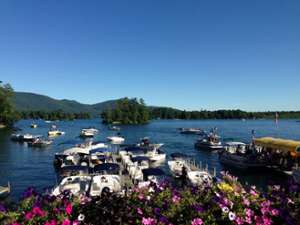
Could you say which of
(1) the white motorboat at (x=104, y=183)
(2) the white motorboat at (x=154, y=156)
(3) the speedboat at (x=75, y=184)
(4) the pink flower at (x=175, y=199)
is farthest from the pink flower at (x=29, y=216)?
(2) the white motorboat at (x=154, y=156)

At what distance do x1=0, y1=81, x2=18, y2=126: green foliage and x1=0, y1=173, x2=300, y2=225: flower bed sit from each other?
544 feet

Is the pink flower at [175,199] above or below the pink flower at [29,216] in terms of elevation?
above

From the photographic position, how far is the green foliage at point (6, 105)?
16150 cm

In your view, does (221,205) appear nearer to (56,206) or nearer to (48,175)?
(56,206)

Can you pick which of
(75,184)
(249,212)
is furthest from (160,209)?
(75,184)

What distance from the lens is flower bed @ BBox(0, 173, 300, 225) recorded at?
22.1 feet

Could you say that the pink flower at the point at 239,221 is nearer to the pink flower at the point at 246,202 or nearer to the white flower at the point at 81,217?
the pink flower at the point at 246,202

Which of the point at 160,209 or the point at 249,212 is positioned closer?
the point at 249,212

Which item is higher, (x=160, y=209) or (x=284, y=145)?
(x=160, y=209)

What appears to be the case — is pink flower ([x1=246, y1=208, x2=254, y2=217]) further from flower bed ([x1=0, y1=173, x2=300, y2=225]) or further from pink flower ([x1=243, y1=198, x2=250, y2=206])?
pink flower ([x1=243, y1=198, x2=250, y2=206])

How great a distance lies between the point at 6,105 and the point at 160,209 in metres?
168

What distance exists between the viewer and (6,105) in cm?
16262

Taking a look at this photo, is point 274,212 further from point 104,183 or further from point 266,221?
point 104,183

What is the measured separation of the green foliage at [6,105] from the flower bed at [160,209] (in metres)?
166
